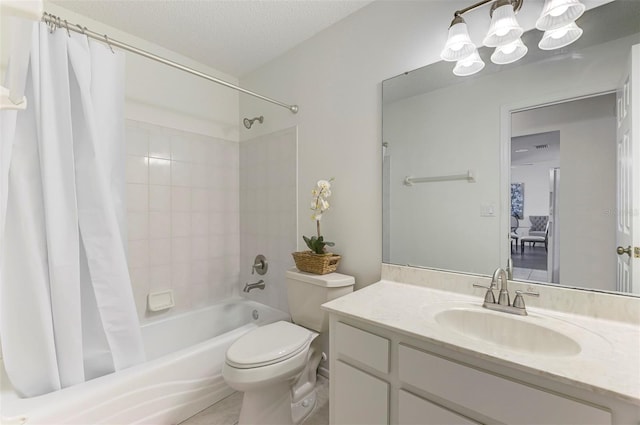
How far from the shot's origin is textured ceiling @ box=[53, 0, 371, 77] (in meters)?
1.62

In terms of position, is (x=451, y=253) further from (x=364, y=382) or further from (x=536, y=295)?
(x=364, y=382)

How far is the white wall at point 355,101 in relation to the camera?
1.44m

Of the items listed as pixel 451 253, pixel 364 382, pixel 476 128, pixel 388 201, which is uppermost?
pixel 476 128

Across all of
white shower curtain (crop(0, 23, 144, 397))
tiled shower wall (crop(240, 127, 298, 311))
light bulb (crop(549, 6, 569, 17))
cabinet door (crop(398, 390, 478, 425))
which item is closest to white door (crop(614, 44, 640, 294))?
light bulb (crop(549, 6, 569, 17))

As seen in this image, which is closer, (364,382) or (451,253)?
(364,382)

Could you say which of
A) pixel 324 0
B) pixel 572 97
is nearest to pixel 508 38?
pixel 572 97

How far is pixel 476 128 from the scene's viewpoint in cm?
127

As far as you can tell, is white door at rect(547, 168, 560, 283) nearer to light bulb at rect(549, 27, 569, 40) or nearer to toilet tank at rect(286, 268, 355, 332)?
light bulb at rect(549, 27, 569, 40)

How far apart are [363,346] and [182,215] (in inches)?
69.8

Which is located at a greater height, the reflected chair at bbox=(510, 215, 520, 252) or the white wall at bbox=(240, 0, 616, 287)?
the white wall at bbox=(240, 0, 616, 287)

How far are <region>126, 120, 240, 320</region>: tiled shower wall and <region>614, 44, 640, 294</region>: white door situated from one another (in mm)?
2402

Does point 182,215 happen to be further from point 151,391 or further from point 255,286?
point 151,391

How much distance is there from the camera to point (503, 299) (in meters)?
1.08

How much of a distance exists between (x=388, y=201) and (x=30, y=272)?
1.67 m
